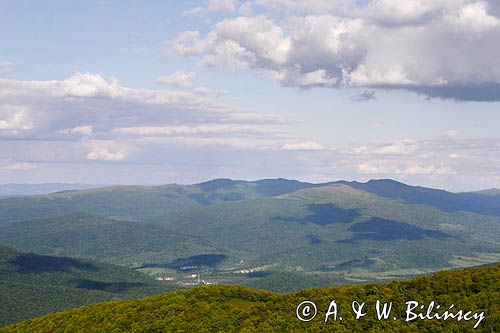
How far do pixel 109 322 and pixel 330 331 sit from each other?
1897 inches

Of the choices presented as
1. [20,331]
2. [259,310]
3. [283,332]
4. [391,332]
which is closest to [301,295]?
[259,310]

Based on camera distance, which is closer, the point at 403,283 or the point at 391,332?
the point at 391,332

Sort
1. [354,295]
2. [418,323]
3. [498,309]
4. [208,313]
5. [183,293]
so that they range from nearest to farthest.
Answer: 1. [498,309]
2. [418,323]
3. [354,295]
4. [208,313]
5. [183,293]

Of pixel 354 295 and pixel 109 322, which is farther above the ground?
pixel 354 295

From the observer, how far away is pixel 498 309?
75188 millimetres

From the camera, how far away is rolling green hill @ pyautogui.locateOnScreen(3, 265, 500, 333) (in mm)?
80562

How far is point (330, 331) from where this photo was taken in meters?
81.9

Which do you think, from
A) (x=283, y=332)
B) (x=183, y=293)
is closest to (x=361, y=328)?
(x=283, y=332)

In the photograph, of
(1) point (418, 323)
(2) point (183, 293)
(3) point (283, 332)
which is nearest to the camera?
(1) point (418, 323)

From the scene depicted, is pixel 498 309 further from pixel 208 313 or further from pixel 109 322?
pixel 109 322

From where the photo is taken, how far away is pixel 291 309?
96125 millimetres

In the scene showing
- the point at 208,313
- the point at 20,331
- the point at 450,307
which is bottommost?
the point at 20,331

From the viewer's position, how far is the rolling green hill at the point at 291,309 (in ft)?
264

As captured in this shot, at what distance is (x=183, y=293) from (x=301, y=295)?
28.1 metres
